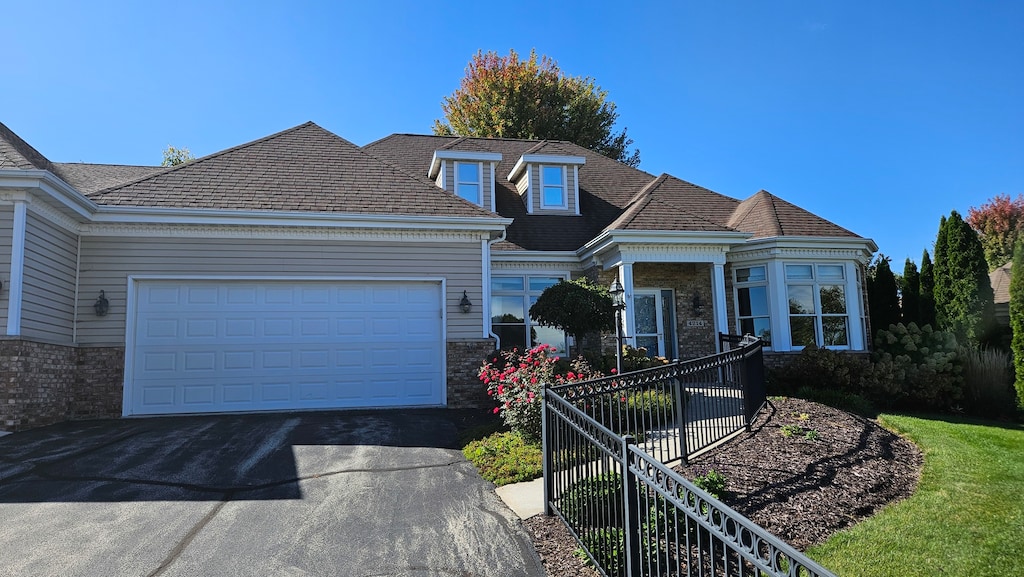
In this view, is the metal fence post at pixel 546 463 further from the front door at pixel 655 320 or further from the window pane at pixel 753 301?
the window pane at pixel 753 301

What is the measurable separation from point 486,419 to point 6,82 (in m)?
11.3

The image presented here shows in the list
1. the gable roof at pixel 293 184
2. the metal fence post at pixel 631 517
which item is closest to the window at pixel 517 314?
the gable roof at pixel 293 184

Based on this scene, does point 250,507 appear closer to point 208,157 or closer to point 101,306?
point 101,306

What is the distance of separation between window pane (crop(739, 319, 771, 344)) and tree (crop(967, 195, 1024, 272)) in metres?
21.4

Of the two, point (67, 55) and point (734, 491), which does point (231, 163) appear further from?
point (734, 491)

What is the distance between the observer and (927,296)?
14.7 m

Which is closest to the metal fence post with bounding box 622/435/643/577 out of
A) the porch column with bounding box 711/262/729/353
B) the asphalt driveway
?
the asphalt driveway

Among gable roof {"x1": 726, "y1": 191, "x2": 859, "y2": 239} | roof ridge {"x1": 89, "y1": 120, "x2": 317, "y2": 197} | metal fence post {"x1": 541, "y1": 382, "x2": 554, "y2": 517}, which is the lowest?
metal fence post {"x1": 541, "y1": 382, "x2": 554, "y2": 517}

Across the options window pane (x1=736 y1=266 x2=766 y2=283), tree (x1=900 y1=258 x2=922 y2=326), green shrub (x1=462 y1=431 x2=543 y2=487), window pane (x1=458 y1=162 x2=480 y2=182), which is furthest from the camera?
tree (x1=900 y1=258 x2=922 y2=326)

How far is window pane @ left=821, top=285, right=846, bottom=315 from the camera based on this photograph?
1308 cm

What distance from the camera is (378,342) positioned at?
1046 centimetres

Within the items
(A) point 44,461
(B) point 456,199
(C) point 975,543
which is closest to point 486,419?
(B) point 456,199

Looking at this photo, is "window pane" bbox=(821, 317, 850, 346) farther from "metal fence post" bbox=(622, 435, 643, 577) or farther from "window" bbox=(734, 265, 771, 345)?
"metal fence post" bbox=(622, 435, 643, 577)

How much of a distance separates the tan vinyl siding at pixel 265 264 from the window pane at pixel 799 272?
7119mm
